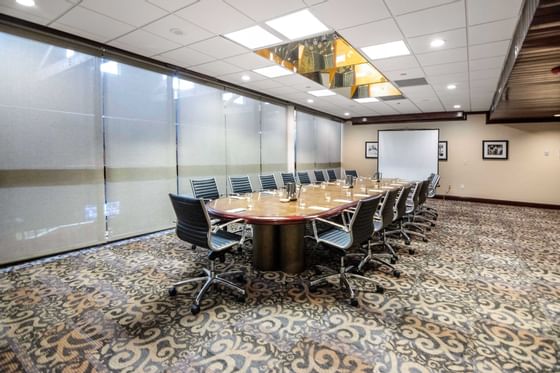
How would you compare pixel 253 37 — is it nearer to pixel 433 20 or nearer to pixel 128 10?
pixel 128 10

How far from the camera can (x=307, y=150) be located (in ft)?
30.5

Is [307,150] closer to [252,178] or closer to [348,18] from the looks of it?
Answer: [252,178]

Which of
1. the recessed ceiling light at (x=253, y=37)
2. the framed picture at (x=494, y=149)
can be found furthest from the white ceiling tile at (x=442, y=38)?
the framed picture at (x=494, y=149)

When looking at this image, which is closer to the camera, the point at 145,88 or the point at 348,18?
the point at 348,18

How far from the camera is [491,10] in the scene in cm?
289

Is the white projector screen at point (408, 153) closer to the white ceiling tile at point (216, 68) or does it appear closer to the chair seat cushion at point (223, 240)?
the white ceiling tile at point (216, 68)

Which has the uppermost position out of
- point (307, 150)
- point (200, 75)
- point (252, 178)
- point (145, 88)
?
point (200, 75)

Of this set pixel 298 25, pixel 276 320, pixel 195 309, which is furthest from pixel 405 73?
pixel 195 309

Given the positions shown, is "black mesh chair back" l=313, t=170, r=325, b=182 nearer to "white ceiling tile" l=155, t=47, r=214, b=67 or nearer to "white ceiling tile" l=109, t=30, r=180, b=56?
"white ceiling tile" l=155, t=47, r=214, b=67

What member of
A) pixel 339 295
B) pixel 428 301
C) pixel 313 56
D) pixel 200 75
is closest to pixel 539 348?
pixel 428 301

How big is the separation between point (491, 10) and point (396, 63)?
1687 millimetres

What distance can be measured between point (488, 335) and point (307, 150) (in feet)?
24.5

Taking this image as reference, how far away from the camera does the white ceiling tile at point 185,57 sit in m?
4.28

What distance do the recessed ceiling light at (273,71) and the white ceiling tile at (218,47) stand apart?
817 millimetres
